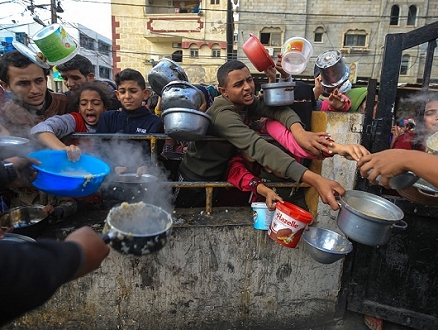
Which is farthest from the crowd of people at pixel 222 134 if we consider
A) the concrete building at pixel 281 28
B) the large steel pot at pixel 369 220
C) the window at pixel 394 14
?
the window at pixel 394 14

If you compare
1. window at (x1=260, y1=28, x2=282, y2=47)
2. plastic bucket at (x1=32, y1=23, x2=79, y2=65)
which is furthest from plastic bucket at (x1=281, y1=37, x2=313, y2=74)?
window at (x1=260, y1=28, x2=282, y2=47)

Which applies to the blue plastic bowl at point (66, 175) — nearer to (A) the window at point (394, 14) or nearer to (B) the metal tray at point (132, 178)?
(B) the metal tray at point (132, 178)

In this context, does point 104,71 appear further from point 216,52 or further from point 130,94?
point 130,94

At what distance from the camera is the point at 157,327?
2.61 metres

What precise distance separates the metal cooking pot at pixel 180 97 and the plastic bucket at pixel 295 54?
3.56ft

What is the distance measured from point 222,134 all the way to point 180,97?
489 mm

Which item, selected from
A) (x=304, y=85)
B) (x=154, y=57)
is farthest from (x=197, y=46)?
(x=304, y=85)

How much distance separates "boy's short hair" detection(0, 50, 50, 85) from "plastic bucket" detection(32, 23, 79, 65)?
16.6 inches

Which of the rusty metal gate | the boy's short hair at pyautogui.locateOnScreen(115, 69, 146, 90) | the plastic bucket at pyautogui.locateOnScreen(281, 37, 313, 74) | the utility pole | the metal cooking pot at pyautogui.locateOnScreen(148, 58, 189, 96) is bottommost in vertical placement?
the rusty metal gate

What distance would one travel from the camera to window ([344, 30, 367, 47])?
24.6 meters

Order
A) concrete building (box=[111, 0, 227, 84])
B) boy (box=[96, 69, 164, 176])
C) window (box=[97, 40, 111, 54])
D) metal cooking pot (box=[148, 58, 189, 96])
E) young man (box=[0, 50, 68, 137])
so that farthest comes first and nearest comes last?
window (box=[97, 40, 111, 54]) → concrete building (box=[111, 0, 227, 84]) → metal cooking pot (box=[148, 58, 189, 96]) → boy (box=[96, 69, 164, 176]) → young man (box=[0, 50, 68, 137])

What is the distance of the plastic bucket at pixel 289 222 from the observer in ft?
6.77

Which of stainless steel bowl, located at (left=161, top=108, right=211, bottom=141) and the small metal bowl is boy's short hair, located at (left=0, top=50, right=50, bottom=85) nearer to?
stainless steel bowl, located at (left=161, top=108, right=211, bottom=141)

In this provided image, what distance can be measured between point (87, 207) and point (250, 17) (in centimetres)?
2531
